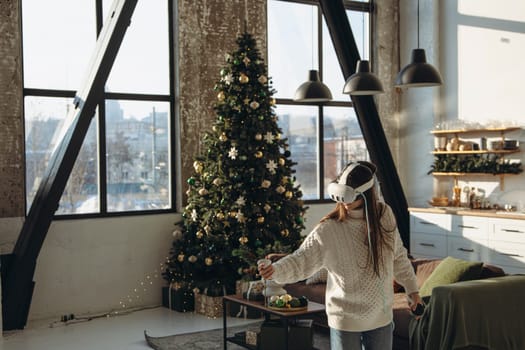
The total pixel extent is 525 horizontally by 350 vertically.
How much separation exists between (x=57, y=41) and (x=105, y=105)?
2.86 feet

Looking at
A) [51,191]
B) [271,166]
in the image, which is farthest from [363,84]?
[51,191]

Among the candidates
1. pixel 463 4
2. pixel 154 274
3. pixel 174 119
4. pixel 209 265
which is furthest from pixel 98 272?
pixel 463 4

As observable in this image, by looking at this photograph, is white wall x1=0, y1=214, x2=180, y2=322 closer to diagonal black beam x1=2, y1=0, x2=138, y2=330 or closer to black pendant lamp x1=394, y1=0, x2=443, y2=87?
diagonal black beam x1=2, y1=0, x2=138, y2=330

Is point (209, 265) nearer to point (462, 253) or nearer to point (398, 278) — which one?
point (462, 253)

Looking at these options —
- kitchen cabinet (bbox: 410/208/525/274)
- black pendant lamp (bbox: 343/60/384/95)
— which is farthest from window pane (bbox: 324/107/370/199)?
black pendant lamp (bbox: 343/60/384/95)

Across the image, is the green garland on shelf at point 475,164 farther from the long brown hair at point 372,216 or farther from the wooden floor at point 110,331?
the long brown hair at point 372,216

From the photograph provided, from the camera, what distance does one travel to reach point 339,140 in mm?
10062

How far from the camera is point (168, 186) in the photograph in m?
8.51

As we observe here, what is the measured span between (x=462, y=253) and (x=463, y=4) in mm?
3420

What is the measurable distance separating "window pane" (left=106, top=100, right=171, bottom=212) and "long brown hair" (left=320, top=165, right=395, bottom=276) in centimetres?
506

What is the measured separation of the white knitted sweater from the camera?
11.1 feet

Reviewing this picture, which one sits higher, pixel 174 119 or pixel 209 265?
pixel 174 119

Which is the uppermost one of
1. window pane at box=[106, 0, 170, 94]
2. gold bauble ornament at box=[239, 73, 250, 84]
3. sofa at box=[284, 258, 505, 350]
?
window pane at box=[106, 0, 170, 94]

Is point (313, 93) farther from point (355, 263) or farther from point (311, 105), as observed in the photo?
point (355, 263)
